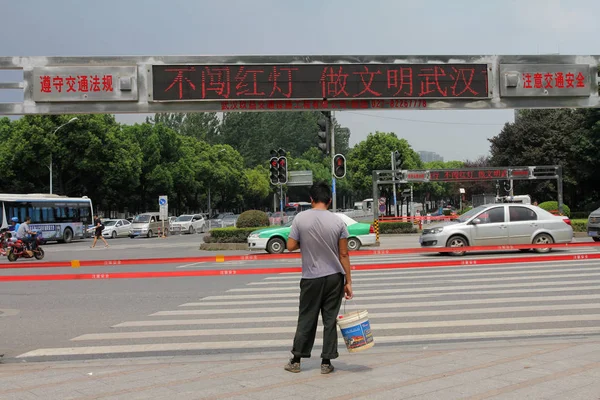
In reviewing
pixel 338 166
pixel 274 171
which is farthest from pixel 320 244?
pixel 274 171

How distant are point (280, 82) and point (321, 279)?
820cm

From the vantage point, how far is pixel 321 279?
228 inches

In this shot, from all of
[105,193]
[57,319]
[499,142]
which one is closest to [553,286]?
[57,319]

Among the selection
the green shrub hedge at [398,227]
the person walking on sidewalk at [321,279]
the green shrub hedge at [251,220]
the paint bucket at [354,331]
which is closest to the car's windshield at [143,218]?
the green shrub hedge at [251,220]

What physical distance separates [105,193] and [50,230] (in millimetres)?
16423

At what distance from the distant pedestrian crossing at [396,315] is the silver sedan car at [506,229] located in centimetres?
455

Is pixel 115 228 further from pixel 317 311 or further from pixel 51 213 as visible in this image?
pixel 317 311

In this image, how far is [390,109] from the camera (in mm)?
13719

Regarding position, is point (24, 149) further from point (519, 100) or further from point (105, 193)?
point (519, 100)

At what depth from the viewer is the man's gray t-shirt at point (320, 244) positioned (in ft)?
19.1

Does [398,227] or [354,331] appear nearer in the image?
[354,331]

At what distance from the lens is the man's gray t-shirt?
19.1 feet

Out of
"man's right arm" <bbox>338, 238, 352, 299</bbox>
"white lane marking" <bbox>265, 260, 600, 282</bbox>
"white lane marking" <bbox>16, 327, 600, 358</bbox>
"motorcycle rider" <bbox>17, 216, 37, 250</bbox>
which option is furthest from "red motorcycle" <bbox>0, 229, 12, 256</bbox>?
"man's right arm" <bbox>338, 238, 352, 299</bbox>

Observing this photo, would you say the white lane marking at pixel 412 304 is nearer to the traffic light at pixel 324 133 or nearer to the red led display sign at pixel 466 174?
the traffic light at pixel 324 133
